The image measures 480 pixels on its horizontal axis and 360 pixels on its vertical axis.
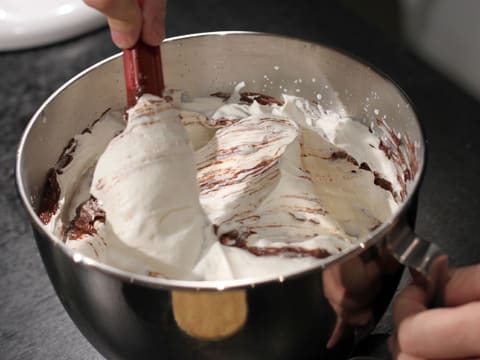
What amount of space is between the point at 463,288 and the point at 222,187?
244 mm

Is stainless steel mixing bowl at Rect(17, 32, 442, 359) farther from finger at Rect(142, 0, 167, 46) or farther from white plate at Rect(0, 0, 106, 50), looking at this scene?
white plate at Rect(0, 0, 106, 50)

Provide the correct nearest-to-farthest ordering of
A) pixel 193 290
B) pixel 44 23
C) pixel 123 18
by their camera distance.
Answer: pixel 193 290, pixel 123 18, pixel 44 23

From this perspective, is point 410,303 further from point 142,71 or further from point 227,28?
point 227,28

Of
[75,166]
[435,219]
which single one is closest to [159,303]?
[75,166]

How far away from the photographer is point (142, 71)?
609 mm

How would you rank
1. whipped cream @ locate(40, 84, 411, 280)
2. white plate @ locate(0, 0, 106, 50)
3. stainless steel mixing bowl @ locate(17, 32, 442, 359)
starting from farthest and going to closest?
white plate @ locate(0, 0, 106, 50) → whipped cream @ locate(40, 84, 411, 280) → stainless steel mixing bowl @ locate(17, 32, 442, 359)

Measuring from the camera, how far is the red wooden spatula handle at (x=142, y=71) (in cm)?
60

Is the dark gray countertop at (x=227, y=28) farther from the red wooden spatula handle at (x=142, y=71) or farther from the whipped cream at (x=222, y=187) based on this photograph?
the red wooden spatula handle at (x=142, y=71)

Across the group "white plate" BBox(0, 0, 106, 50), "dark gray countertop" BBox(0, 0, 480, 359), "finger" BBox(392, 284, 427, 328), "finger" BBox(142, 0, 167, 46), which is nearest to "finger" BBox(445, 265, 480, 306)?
"finger" BBox(392, 284, 427, 328)

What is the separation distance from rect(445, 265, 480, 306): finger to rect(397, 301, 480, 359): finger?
20 mm

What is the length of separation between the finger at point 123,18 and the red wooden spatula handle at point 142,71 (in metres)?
0.01

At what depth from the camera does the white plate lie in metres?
1.01

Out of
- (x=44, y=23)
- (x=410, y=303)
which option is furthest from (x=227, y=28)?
(x=410, y=303)

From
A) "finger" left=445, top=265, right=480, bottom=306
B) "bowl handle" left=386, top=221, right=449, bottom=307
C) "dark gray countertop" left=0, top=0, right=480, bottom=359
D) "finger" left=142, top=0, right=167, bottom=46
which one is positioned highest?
"finger" left=142, top=0, right=167, bottom=46
